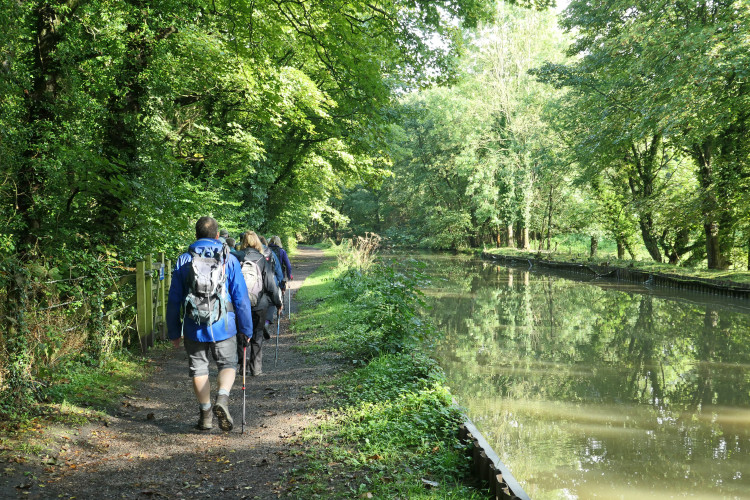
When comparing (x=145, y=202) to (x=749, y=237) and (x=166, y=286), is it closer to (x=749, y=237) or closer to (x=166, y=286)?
(x=166, y=286)

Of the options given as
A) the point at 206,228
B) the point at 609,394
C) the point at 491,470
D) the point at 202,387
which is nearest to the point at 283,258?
the point at 206,228

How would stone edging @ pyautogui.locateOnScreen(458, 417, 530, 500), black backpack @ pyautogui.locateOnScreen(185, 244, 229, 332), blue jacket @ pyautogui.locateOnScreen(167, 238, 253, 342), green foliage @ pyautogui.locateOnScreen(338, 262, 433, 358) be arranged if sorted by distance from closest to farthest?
stone edging @ pyautogui.locateOnScreen(458, 417, 530, 500)
black backpack @ pyautogui.locateOnScreen(185, 244, 229, 332)
blue jacket @ pyautogui.locateOnScreen(167, 238, 253, 342)
green foliage @ pyautogui.locateOnScreen(338, 262, 433, 358)

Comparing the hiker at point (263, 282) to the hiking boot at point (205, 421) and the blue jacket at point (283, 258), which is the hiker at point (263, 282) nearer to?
the hiking boot at point (205, 421)

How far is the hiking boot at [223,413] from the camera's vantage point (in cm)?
494

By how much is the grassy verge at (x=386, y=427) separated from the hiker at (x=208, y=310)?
3.36ft

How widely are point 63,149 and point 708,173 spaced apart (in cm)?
2348

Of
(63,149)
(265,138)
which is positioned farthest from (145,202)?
(265,138)

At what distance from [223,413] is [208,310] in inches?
40.5

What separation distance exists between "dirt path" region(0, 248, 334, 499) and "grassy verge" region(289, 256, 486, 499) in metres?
0.32

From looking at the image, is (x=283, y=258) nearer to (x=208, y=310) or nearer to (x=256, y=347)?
(x=256, y=347)

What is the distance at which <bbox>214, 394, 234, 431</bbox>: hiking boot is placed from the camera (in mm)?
4941

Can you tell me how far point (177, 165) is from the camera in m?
8.01

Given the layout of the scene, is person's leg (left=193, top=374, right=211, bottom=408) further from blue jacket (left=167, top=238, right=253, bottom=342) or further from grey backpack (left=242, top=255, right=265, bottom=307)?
grey backpack (left=242, top=255, right=265, bottom=307)

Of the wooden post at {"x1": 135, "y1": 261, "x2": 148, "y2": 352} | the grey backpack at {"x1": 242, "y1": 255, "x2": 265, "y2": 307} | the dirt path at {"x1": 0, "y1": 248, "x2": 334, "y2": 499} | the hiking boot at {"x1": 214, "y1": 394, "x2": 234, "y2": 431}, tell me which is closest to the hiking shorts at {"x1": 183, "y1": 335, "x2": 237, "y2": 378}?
the hiking boot at {"x1": 214, "y1": 394, "x2": 234, "y2": 431}
